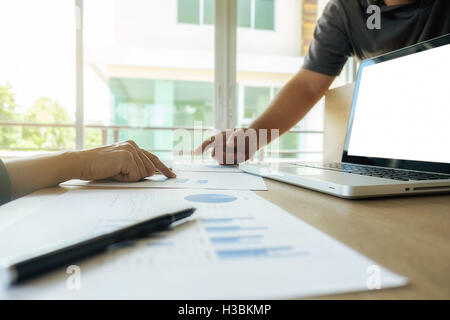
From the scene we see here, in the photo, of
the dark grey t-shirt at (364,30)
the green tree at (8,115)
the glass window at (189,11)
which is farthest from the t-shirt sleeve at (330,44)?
the green tree at (8,115)

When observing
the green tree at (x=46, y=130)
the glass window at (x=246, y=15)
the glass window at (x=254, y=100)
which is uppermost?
the glass window at (x=246, y=15)

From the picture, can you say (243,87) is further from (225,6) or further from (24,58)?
(24,58)

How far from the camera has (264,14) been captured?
10.6ft

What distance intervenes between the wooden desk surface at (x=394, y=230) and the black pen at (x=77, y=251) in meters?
0.16

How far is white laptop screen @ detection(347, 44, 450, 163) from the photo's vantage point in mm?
532

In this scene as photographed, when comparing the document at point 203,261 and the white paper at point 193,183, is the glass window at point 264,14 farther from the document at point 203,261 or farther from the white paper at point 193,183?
the document at point 203,261

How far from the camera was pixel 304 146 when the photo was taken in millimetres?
3637

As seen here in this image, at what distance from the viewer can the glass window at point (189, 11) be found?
109 inches

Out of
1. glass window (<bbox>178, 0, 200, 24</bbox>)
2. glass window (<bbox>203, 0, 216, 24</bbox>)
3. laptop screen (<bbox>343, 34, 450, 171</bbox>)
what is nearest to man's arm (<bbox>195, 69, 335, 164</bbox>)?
laptop screen (<bbox>343, 34, 450, 171</bbox>)

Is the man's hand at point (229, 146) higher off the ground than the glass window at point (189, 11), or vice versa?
the glass window at point (189, 11)

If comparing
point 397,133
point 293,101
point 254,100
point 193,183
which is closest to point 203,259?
point 193,183

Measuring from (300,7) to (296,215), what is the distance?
3795 mm

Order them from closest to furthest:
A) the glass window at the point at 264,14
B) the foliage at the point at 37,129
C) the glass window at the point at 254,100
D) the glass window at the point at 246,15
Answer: the glass window at the point at 246,15
the foliage at the point at 37,129
the glass window at the point at 264,14
the glass window at the point at 254,100

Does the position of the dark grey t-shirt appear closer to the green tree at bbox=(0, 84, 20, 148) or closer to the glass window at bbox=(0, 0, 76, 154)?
the glass window at bbox=(0, 0, 76, 154)
